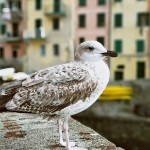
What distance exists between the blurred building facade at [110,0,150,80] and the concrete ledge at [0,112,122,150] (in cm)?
2562

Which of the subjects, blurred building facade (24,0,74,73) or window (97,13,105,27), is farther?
blurred building facade (24,0,74,73)

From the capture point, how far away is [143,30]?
29484 millimetres

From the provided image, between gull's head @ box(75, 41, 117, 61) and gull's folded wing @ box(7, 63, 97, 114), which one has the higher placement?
gull's head @ box(75, 41, 117, 61)

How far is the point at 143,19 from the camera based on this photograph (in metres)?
29.5

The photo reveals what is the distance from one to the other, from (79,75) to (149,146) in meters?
15.1

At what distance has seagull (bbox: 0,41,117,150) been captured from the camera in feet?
9.05

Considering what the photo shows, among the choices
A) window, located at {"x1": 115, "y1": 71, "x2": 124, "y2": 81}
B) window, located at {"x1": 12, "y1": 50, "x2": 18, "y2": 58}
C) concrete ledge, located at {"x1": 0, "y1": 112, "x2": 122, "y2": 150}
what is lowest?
window, located at {"x1": 115, "y1": 71, "x2": 124, "y2": 81}

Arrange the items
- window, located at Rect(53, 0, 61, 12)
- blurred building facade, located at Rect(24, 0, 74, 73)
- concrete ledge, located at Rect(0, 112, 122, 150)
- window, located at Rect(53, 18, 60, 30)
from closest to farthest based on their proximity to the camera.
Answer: concrete ledge, located at Rect(0, 112, 122, 150) → blurred building facade, located at Rect(24, 0, 74, 73) → window, located at Rect(53, 0, 61, 12) → window, located at Rect(53, 18, 60, 30)

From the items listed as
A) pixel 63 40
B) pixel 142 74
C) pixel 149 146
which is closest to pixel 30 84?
pixel 149 146

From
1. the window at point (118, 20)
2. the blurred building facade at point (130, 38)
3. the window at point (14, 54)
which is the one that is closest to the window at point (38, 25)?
the window at point (14, 54)

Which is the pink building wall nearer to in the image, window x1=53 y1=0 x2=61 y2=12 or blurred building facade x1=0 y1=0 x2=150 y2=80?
blurred building facade x1=0 y1=0 x2=150 y2=80

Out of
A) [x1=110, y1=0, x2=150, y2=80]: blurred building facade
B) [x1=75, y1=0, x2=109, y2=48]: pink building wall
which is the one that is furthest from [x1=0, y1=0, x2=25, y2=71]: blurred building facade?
[x1=110, y1=0, x2=150, y2=80]: blurred building facade

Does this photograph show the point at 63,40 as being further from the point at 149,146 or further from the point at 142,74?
the point at 149,146

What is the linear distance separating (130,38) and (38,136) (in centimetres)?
2698
